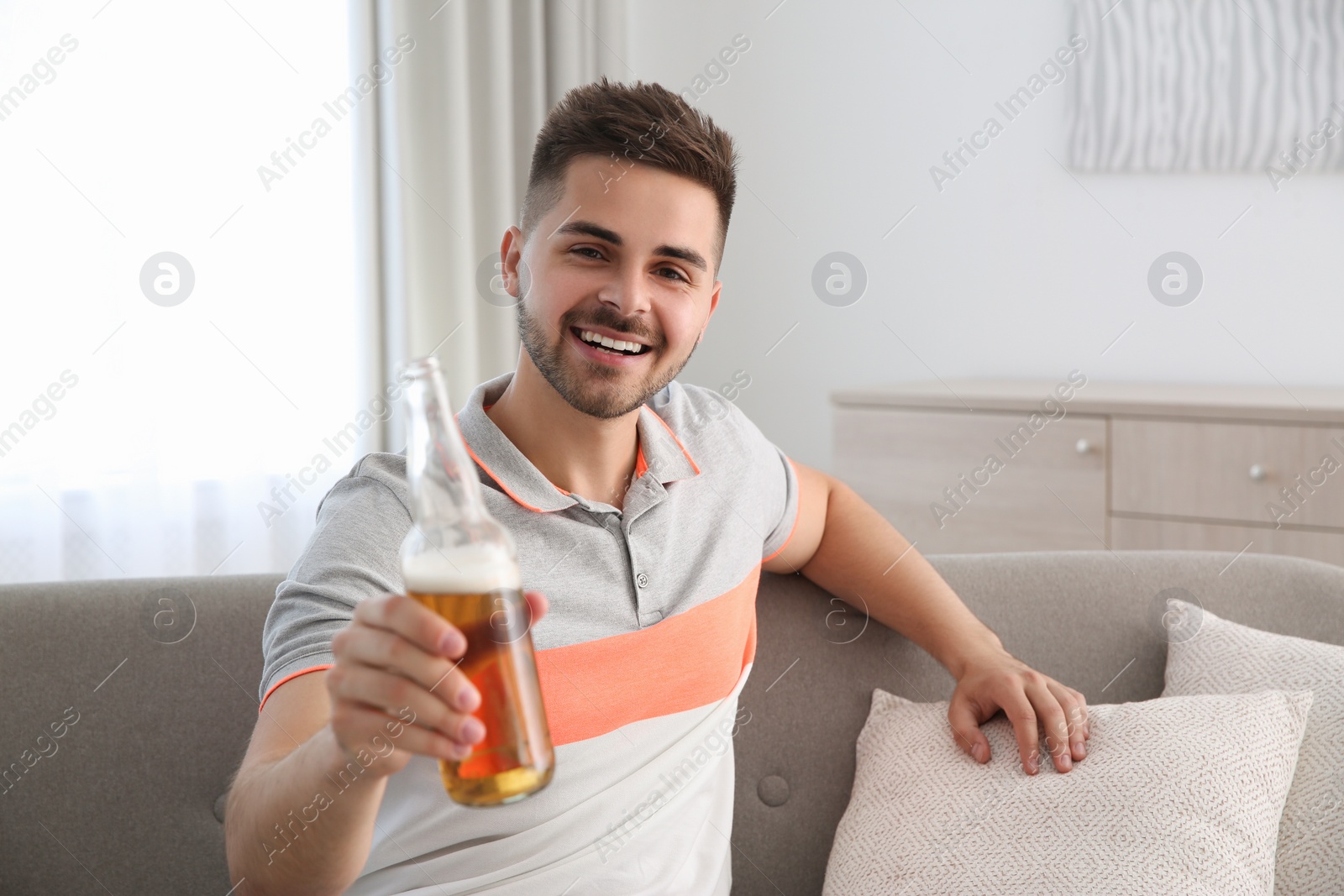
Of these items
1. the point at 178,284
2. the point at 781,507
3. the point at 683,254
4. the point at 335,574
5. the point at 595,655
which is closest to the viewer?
the point at 335,574

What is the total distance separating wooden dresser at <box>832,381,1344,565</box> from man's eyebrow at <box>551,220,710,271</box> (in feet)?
5.96

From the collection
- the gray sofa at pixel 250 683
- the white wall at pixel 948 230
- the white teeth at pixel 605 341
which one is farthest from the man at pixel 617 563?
the white wall at pixel 948 230

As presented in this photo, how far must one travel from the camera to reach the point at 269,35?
2.65 metres

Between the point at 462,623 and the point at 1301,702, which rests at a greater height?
the point at 462,623

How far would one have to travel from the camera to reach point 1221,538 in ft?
8.57

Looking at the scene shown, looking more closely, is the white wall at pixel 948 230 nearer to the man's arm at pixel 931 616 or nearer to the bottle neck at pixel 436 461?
the man's arm at pixel 931 616

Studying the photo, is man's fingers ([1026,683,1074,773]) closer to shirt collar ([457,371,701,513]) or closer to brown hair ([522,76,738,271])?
shirt collar ([457,371,701,513])

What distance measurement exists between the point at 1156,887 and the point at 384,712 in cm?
88

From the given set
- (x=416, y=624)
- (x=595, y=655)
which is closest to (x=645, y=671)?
(x=595, y=655)

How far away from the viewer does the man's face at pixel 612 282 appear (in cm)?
125

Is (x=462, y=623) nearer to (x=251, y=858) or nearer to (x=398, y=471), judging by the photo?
(x=251, y=858)

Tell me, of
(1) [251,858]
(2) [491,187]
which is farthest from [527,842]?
(2) [491,187]

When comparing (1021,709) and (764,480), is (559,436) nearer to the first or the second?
(764,480)

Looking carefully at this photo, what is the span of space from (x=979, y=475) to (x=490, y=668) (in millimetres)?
2441
